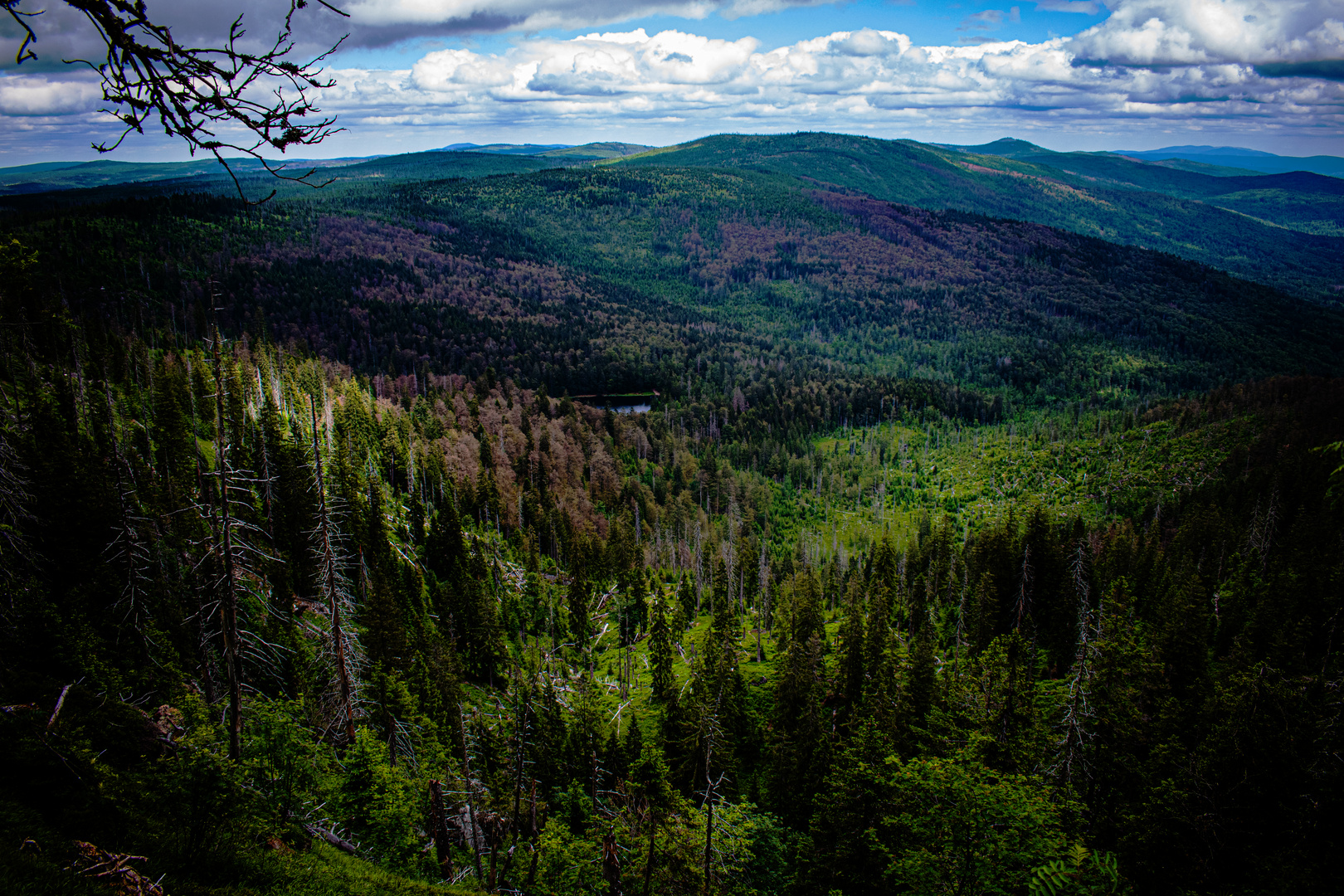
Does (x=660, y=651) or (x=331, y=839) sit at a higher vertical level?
(x=331, y=839)

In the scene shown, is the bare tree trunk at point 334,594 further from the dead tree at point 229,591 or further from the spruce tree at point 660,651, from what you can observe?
the spruce tree at point 660,651

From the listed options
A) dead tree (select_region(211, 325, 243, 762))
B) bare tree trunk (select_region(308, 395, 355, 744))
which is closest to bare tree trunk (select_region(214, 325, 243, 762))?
dead tree (select_region(211, 325, 243, 762))

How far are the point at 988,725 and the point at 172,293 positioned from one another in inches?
8599

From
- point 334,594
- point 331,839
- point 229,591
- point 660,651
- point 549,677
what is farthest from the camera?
point 660,651

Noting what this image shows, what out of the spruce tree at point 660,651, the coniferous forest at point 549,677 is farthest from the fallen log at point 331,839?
the spruce tree at point 660,651

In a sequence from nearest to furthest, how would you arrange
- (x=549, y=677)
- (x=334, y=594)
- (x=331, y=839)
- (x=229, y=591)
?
(x=229, y=591)
(x=331, y=839)
(x=334, y=594)
(x=549, y=677)

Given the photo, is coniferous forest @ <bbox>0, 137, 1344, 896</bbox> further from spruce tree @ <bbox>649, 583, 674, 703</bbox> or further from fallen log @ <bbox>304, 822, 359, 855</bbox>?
spruce tree @ <bbox>649, 583, 674, 703</bbox>

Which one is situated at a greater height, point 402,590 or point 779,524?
point 402,590

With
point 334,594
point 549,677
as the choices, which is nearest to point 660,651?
point 549,677

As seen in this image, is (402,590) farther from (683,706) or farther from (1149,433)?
(1149,433)

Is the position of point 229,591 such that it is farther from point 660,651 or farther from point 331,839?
point 660,651

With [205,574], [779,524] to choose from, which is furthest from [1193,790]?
[779,524]

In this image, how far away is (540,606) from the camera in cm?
8156

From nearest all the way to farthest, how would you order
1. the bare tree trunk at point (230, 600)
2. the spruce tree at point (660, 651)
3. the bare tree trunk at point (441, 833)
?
the bare tree trunk at point (230, 600) < the bare tree trunk at point (441, 833) < the spruce tree at point (660, 651)
